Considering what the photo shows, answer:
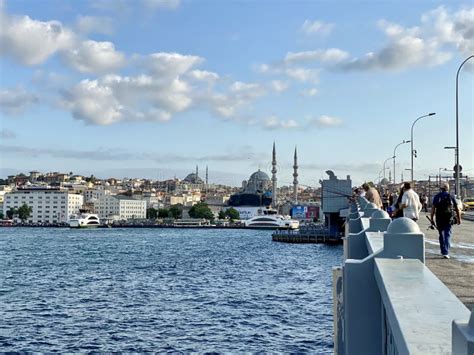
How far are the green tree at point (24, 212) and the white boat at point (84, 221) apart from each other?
83.6 feet

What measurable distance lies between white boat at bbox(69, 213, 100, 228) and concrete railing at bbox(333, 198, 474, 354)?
137m

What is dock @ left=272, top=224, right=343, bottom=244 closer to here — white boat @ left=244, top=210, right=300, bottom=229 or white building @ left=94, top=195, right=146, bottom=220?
white boat @ left=244, top=210, right=300, bottom=229

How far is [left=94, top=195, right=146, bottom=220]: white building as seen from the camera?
553 feet

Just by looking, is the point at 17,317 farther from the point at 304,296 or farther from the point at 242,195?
the point at 242,195

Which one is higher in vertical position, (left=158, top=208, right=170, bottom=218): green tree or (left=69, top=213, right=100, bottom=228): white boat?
(left=158, top=208, right=170, bottom=218): green tree

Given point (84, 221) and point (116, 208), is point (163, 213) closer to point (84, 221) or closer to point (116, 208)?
point (116, 208)

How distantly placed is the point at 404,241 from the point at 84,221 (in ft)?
456

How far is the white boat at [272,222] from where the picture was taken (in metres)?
117

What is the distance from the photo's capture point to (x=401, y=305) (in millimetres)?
2082

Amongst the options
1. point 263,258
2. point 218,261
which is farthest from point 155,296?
point 263,258

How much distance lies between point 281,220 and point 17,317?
101 metres

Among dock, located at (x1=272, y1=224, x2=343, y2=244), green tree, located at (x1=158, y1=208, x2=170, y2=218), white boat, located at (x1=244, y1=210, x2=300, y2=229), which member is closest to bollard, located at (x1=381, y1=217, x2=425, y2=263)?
dock, located at (x1=272, y1=224, x2=343, y2=244)

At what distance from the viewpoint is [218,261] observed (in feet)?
145

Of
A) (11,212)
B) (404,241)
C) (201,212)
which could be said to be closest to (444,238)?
(404,241)
